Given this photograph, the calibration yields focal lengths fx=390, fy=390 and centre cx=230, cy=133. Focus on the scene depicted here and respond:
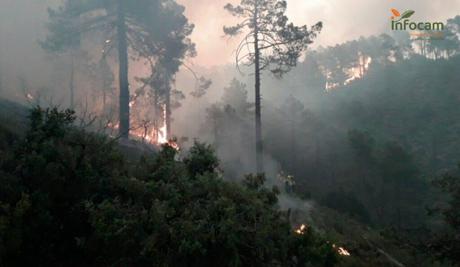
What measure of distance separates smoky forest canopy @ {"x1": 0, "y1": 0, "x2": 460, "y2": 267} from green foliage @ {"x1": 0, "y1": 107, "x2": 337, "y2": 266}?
27 mm

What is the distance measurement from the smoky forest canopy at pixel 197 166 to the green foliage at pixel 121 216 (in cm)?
3

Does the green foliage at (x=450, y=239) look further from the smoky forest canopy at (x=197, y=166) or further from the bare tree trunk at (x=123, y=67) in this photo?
the bare tree trunk at (x=123, y=67)

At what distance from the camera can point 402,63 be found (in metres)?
99.4

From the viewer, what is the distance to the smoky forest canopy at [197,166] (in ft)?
22.4

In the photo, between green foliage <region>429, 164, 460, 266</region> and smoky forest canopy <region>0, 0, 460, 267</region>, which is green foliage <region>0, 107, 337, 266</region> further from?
green foliage <region>429, 164, 460, 266</region>

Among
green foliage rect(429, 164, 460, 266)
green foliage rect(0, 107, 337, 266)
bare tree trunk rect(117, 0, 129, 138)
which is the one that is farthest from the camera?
bare tree trunk rect(117, 0, 129, 138)

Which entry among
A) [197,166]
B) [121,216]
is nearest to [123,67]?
[197,166]

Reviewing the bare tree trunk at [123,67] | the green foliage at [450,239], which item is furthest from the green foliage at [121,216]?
the bare tree trunk at [123,67]

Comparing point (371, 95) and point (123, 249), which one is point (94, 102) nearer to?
point (123, 249)

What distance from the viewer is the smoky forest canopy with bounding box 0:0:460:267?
22.4 ft

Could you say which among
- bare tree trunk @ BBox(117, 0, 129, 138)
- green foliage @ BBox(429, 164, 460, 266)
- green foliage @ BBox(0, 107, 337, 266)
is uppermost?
bare tree trunk @ BBox(117, 0, 129, 138)

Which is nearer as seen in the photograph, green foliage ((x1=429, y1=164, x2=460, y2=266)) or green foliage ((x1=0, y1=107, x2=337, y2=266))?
green foliage ((x1=0, y1=107, x2=337, y2=266))

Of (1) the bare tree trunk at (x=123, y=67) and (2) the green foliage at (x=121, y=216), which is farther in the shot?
(1) the bare tree trunk at (x=123, y=67)


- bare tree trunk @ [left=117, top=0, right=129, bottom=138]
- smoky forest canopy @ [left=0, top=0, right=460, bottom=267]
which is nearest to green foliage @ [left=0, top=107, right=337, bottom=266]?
smoky forest canopy @ [left=0, top=0, right=460, bottom=267]
